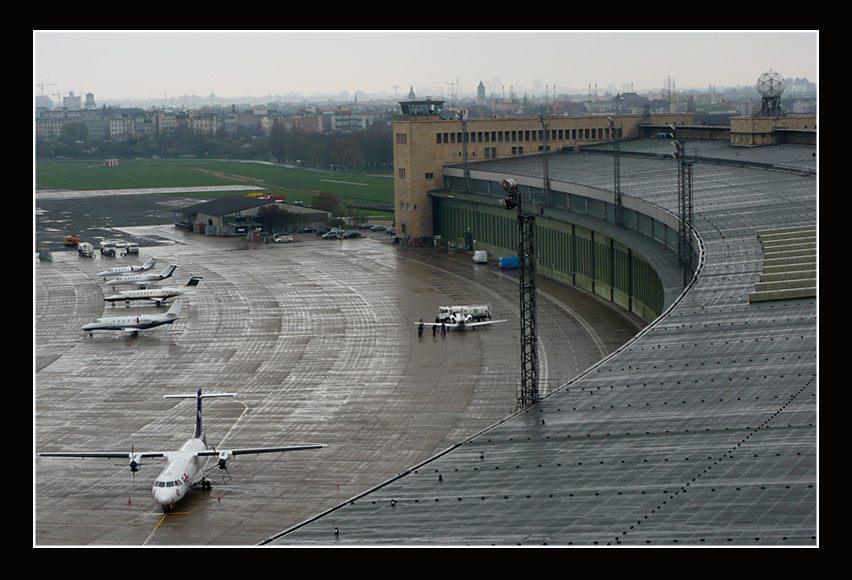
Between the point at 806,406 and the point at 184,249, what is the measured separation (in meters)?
118

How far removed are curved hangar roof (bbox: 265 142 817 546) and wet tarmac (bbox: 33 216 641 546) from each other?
46.8 feet

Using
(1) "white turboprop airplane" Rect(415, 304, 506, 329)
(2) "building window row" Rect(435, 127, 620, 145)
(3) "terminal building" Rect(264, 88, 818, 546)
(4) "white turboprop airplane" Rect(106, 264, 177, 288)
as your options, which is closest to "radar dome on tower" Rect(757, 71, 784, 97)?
(2) "building window row" Rect(435, 127, 620, 145)

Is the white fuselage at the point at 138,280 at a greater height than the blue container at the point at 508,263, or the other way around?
the blue container at the point at 508,263

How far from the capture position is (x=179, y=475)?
53.2m

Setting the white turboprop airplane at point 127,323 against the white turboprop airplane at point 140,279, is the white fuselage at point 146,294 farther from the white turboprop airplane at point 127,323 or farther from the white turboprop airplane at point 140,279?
the white turboprop airplane at point 127,323

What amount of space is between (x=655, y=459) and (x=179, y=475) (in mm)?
25616

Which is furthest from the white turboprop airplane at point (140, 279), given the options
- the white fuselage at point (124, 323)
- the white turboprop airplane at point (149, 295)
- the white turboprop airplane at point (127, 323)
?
the white fuselage at point (124, 323)

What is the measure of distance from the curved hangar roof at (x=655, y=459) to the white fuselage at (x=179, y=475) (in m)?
17.4

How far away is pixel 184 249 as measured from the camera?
488ft

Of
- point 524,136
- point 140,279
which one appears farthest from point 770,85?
point 140,279

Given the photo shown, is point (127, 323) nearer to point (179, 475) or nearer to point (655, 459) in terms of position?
point (179, 475)

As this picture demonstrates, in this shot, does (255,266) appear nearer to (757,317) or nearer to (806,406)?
(757,317)

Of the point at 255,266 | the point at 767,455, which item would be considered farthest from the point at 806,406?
the point at 255,266

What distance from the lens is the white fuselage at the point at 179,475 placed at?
172ft
